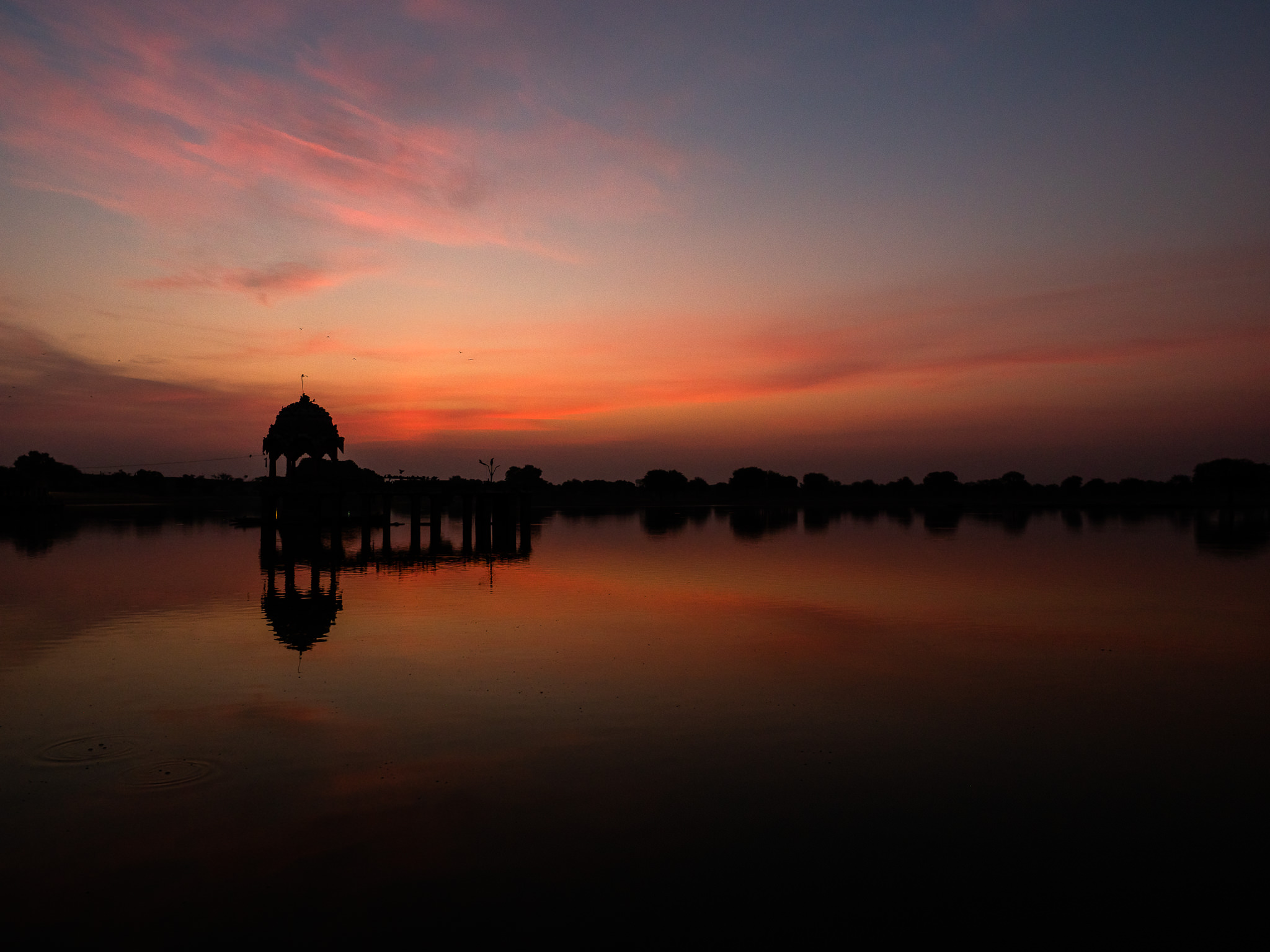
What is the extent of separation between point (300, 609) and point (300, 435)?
4731 centimetres

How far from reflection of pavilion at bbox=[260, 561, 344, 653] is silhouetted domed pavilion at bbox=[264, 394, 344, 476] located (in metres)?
34.7

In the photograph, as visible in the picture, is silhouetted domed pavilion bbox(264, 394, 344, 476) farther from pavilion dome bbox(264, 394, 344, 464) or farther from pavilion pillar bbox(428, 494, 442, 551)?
pavilion pillar bbox(428, 494, 442, 551)

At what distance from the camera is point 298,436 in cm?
7406

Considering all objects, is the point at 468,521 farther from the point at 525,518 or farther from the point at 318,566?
the point at 318,566

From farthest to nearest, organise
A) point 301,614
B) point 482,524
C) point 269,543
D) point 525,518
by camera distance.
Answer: point 482,524, point 525,518, point 269,543, point 301,614

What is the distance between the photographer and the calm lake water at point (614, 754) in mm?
10242

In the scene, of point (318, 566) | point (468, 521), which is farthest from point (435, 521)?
point (318, 566)

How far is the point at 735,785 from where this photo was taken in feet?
43.4

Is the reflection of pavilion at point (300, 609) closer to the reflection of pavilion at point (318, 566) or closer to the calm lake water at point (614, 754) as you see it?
the reflection of pavilion at point (318, 566)

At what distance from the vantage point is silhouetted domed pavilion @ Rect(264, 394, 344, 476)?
74.2 m

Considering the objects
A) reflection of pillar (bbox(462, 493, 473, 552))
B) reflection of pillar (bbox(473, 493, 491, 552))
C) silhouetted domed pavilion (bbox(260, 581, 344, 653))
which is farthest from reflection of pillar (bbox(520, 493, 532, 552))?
silhouetted domed pavilion (bbox(260, 581, 344, 653))

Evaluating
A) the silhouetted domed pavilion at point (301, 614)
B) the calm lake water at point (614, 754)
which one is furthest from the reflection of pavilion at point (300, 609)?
the calm lake water at point (614, 754)

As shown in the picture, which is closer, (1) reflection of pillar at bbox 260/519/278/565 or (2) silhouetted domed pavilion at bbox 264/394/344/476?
(1) reflection of pillar at bbox 260/519/278/565

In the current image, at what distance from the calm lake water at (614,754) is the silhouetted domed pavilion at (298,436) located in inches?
1653
